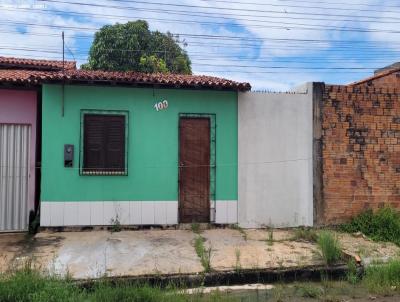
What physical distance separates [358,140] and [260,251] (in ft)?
12.0

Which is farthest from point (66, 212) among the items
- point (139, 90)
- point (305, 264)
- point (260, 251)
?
point (305, 264)

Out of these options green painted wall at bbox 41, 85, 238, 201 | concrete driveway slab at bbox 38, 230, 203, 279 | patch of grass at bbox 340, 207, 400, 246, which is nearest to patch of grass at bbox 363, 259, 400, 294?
patch of grass at bbox 340, 207, 400, 246

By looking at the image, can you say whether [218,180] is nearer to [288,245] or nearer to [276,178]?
[276,178]

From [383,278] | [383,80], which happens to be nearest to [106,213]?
[383,278]

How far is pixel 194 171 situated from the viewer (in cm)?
896

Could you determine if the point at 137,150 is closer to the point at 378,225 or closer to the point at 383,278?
the point at 383,278

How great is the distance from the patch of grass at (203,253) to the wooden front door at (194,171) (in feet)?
2.86

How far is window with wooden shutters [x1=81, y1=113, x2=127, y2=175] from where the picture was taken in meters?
8.60

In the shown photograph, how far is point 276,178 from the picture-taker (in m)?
9.21

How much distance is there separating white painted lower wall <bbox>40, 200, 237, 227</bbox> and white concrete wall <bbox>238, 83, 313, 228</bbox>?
0.46 meters

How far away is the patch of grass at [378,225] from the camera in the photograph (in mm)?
8555

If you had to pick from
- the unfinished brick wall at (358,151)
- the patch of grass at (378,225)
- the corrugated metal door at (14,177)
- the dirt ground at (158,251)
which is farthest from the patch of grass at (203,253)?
the corrugated metal door at (14,177)

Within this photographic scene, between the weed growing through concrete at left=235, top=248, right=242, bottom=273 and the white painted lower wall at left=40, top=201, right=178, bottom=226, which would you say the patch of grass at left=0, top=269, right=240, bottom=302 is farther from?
the white painted lower wall at left=40, top=201, right=178, bottom=226

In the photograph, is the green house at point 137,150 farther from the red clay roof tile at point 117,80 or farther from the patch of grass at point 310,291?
the patch of grass at point 310,291
